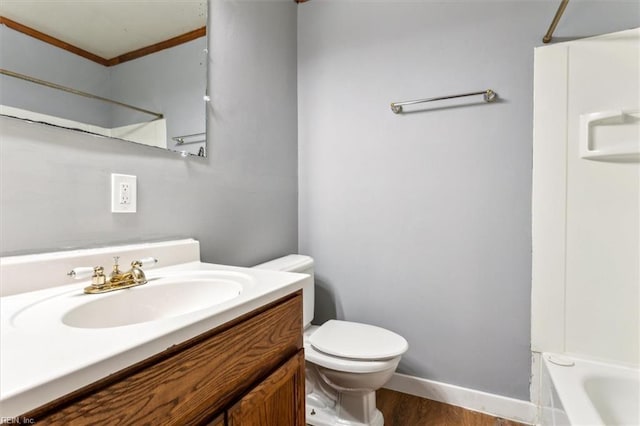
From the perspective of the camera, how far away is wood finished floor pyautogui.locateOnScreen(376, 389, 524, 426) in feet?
4.78

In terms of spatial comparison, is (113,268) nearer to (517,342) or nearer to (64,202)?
(64,202)

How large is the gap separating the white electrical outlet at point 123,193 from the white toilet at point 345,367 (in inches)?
26.1

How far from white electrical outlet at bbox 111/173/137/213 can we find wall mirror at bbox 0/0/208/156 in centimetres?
13

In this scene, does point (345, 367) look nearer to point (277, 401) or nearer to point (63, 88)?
point (277, 401)

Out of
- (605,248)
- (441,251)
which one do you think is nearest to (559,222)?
(605,248)

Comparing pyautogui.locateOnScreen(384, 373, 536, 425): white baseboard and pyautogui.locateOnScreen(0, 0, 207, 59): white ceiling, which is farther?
pyautogui.locateOnScreen(384, 373, 536, 425): white baseboard

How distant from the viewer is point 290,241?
6.15 ft

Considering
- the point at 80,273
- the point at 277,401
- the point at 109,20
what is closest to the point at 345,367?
the point at 277,401

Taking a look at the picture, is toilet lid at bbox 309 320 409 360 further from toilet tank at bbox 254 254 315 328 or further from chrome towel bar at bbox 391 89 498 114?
chrome towel bar at bbox 391 89 498 114

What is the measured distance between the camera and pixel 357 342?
137cm

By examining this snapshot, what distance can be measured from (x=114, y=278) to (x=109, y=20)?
816 mm

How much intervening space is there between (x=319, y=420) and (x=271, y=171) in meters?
1.25

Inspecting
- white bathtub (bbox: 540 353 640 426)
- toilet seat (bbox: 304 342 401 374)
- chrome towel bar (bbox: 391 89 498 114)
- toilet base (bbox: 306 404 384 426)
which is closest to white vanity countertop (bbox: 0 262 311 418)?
toilet seat (bbox: 304 342 401 374)

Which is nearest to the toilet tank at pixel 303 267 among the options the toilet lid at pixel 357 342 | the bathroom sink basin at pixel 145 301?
the toilet lid at pixel 357 342
